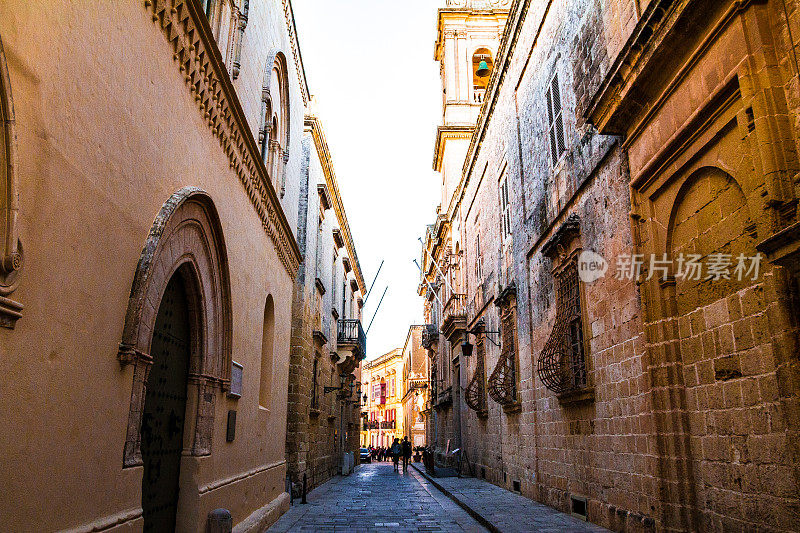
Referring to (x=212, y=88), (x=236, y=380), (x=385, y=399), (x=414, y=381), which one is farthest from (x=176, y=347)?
(x=385, y=399)

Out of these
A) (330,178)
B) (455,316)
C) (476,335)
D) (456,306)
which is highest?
(330,178)

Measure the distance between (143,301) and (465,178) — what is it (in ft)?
58.5

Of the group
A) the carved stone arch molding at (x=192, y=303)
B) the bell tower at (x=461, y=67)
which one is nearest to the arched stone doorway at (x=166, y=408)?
the carved stone arch molding at (x=192, y=303)

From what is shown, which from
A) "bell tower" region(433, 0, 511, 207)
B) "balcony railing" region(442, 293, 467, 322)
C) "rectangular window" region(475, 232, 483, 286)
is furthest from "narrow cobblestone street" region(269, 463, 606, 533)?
"bell tower" region(433, 0, 511, 207)

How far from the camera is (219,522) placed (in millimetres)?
6121

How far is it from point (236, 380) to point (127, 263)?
3679 mm

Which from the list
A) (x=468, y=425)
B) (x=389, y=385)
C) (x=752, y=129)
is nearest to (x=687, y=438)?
(x=752, y=129)

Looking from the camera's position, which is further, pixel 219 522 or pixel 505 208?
pixel 505 208

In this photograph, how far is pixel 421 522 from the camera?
32.0 ft

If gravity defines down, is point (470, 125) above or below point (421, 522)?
above

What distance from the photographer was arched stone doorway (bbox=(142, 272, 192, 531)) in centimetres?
526

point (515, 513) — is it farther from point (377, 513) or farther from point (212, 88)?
point (212, 88)

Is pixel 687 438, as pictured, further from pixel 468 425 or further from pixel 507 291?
pixel 468 425

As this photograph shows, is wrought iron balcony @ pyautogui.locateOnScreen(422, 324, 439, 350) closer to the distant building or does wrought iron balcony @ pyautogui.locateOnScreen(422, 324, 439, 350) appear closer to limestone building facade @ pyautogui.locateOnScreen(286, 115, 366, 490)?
limestone building facade @ pyautogui.locateOnScreen(286, 115, 366, 490)
